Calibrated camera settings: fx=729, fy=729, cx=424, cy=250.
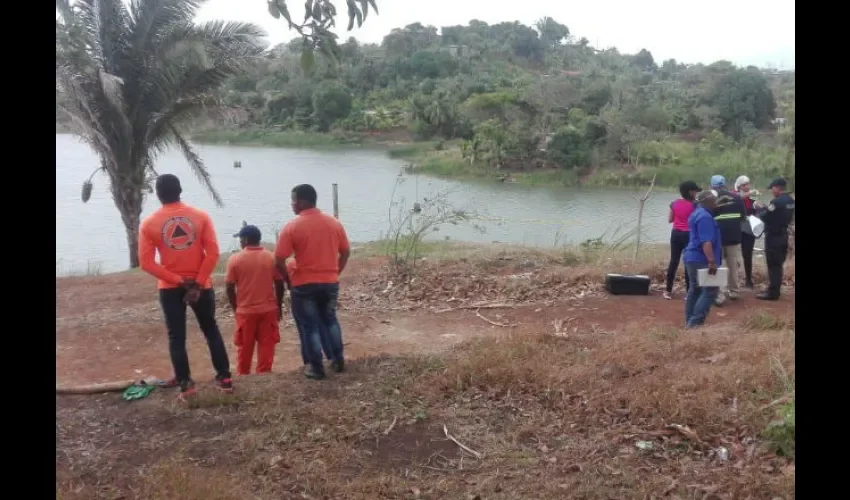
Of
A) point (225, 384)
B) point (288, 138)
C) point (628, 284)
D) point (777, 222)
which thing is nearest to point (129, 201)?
point (628, 284)

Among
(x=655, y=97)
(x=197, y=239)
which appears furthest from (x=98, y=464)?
(x=655, y=97)

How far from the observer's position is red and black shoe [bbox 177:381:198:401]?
4.80m

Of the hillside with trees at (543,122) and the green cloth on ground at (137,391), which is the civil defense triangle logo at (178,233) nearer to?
the green cloth on ground at (137,391)

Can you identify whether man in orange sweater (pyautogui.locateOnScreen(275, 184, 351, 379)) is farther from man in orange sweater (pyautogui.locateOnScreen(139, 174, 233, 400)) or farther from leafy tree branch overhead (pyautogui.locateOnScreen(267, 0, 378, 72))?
leafy tree branch overhead (pyautogui.locateOnScreen(267, 0, 378, 72))

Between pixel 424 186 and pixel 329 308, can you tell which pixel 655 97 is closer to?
pixel 424 186

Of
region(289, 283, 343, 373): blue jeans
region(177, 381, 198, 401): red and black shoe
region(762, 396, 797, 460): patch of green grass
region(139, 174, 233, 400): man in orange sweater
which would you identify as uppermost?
region(139, 174, 233, 400): man in orange sweater

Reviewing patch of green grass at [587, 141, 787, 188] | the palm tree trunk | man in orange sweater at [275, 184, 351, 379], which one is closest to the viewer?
man in orange sweater at [275, 184, 351, 379]

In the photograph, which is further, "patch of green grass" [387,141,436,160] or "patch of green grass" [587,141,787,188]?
"patch of green grass" [387,141,436,160]

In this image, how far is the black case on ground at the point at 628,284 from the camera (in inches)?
359

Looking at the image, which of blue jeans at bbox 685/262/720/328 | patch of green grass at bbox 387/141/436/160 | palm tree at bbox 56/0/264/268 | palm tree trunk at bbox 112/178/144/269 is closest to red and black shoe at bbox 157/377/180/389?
blue jeans at bbox 685/262/720/328

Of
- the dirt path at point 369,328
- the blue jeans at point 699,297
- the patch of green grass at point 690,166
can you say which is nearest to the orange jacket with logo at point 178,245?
the dirt path at point 369,328

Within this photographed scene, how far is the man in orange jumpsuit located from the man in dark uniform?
5376mm

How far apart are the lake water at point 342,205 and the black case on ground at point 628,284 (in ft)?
18.8

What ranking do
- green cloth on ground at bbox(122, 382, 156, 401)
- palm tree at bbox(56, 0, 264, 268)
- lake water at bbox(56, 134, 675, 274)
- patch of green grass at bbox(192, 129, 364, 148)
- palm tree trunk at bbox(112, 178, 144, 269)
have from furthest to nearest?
patch of green grass at bbox(192, 129, 364, 148) → lake water at bbox(56, 134, 675, 274) → palm tree trunk at bbox(112, 178, 144, 269) → palm tree at bbox(56, 0, 264, 268) → green cloth on ground at bbox(122, 382, 156, 401)
